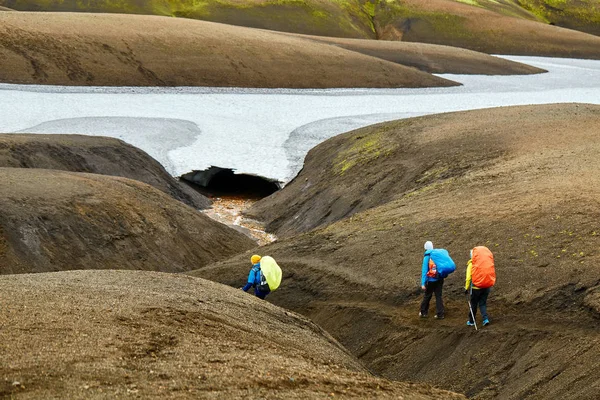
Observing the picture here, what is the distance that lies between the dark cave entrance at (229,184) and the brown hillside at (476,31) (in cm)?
6668

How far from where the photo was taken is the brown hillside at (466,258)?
634 inches

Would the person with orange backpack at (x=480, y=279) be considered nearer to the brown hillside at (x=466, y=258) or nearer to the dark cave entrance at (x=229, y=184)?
the brown hillside at (x=466, y=258)

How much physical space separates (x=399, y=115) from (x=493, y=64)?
32.3 meters

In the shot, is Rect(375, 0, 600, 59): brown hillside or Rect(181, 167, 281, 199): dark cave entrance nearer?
Rect(181, 167, 281, 199): dark cave entrance

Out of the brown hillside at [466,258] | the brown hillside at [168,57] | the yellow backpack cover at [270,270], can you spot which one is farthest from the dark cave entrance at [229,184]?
the yellow backpack cover at [270,270]

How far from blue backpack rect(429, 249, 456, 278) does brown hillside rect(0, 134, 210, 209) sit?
20.8 m

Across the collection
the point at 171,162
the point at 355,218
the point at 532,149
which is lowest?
the point at 171,162

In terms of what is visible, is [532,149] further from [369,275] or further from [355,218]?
[369,275]

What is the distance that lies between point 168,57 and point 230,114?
12.0m

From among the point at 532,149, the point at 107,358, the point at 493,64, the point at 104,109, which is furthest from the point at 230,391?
the point at 493,64

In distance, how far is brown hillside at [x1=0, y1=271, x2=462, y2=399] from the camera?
35.1 feet

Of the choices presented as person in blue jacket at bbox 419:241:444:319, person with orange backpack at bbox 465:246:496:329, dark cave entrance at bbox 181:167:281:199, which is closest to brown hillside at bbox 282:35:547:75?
dark cave entrance at bbox 181:167:281:199

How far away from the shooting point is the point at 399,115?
54688 mm

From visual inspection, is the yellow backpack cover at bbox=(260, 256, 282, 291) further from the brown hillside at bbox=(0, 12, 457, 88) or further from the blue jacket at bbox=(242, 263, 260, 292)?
the brown hillside at bbox=(0, 12, 457, 88)
